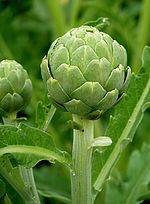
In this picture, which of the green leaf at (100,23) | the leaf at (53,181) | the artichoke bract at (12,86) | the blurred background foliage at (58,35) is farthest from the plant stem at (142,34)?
the artichoke bract at (12,86)

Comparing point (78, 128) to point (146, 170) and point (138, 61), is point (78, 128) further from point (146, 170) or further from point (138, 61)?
point (138, 61)

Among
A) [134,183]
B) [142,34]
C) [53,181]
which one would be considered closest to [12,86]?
[134,183]

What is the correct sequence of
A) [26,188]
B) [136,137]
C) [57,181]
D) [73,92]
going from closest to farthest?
[73,92], [26,188], [57,181], [136,137]

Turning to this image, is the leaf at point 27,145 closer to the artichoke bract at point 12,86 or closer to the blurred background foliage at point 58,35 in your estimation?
the artichoke bract at point 12,86

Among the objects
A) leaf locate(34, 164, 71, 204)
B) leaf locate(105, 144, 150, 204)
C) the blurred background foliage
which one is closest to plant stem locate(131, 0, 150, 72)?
the blurred background foliage

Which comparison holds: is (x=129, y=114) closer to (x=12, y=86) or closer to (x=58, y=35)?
(x=12, y=86)

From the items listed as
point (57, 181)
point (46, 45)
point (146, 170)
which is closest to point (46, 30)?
point (46, 45)
